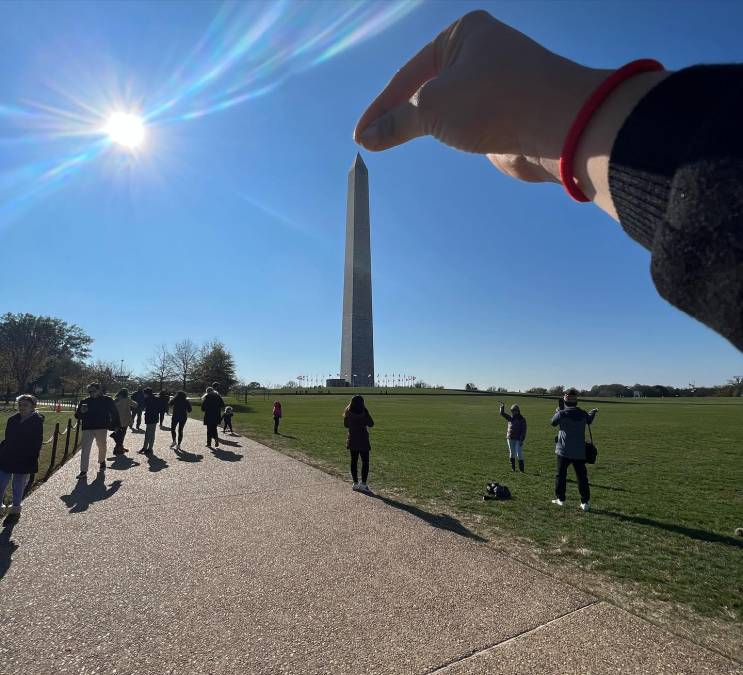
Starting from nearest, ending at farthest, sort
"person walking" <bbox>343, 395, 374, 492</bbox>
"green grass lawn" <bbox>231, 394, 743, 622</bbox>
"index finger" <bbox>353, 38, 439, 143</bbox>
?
"index finger" <bbox>353, 38, 439, 143</bbox>, "green grass lawn" <bbox>231, 394, 743, 622</bbox>, "person walking" <bbox>343, 395, 374, 492</bbox>

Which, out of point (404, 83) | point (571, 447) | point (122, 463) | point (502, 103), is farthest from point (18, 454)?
point (571, 447)

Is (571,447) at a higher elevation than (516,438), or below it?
higher

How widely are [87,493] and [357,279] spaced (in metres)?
48.6

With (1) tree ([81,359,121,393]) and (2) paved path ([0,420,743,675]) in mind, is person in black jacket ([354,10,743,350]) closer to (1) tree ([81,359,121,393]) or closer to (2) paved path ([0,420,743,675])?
(2) paved path ([0,420,743,675])

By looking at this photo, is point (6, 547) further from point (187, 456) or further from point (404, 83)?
point (187, 456)

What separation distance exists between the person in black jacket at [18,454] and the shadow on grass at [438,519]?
17.0 ft

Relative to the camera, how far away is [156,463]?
35.4 feet

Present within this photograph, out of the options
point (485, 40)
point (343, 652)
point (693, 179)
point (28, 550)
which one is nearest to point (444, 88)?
point (485, 40)

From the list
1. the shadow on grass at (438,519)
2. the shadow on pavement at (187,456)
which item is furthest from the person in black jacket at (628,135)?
the shadow on pavement at (187,456)

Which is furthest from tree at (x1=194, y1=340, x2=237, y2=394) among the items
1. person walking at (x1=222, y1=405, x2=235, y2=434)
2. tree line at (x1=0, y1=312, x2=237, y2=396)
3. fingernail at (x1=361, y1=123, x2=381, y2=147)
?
fingernail at (x1=361, y1=123, x2=381, y2=147)

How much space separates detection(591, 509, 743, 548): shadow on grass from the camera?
5.63m

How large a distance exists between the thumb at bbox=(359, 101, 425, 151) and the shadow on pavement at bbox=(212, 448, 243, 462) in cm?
1092

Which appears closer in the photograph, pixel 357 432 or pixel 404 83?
pixel 404 83

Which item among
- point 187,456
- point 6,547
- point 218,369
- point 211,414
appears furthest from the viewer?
point 218,369
